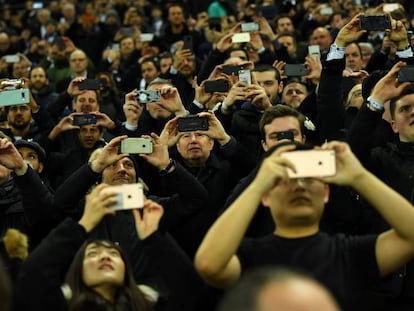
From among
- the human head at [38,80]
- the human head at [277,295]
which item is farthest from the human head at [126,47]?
the human head at [277,295]

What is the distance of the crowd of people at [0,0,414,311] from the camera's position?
2.80m

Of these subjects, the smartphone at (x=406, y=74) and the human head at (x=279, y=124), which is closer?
the smartphone at (x=406, y=74)

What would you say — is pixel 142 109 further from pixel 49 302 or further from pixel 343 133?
pixel 49 302

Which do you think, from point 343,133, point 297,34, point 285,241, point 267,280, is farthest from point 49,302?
point 297,34

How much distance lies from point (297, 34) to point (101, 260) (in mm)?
5912

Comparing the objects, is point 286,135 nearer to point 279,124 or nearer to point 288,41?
point 279,124

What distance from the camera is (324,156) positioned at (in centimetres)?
275

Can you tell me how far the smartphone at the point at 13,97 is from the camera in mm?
4711

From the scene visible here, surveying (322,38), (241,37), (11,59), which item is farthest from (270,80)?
(11,59)

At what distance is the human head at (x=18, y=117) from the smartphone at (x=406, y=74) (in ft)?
10.0

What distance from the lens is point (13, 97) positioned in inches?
186

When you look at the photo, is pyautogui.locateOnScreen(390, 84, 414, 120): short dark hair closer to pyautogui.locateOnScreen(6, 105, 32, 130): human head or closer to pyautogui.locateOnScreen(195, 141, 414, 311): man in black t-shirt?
pyautogui.locateOnScreen(195, 141, 414, 311): man in black t-shirt

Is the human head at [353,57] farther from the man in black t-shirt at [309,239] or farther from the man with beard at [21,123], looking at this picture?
the man in black t-shirt at [309,239]

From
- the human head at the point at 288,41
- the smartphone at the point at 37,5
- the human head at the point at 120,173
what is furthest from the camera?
the smartphone at the point at 37,5
